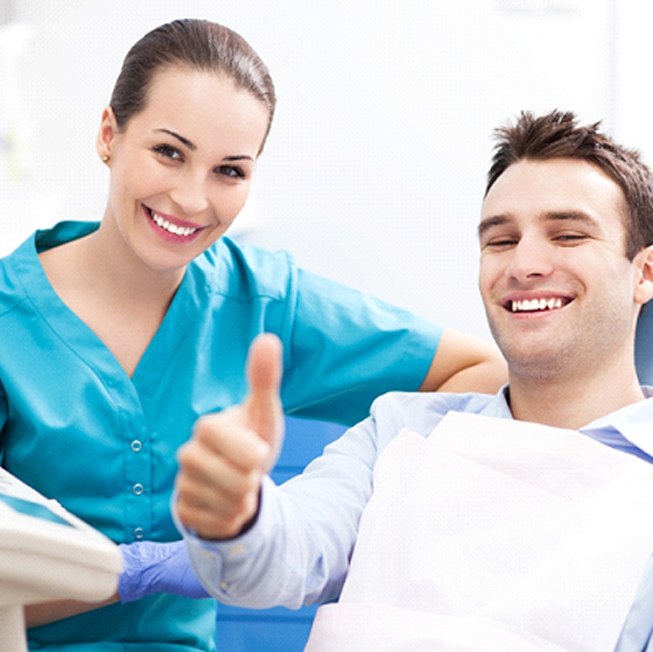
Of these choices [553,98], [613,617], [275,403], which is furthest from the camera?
[553,98]

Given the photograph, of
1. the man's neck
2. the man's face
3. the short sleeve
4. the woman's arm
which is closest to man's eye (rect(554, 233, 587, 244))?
the man's face

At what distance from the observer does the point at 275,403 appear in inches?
30.3

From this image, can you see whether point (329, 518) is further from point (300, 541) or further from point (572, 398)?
point (572, 398)

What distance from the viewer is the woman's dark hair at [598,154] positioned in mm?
1379

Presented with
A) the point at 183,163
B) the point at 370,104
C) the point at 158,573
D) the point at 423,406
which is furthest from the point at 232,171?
the point at 370,104

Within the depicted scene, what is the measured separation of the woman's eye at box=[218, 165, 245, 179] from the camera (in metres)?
1.53

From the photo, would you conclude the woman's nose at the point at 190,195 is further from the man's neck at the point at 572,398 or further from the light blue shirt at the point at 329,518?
the man's neck at the point at 572,398

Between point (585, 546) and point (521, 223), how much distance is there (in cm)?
39

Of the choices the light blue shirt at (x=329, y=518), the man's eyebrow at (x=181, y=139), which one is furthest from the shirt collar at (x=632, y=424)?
the man's eyebrow at (x=181, y=139)

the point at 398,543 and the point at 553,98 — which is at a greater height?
the point at 553,98

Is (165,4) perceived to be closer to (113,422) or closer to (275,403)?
(113,422)

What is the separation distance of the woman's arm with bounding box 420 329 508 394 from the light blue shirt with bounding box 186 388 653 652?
133 millimetres

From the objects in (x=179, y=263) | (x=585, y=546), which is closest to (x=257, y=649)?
(x=179, y=263)

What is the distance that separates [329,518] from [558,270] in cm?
37
